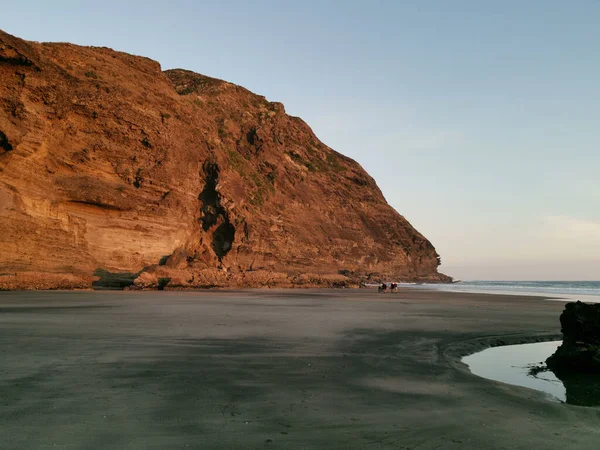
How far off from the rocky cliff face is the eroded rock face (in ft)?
87.6

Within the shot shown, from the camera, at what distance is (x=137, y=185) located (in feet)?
122

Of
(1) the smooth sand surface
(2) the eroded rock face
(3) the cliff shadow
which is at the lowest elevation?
(3) the cliff shadow

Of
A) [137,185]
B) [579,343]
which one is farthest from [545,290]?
[579,343]

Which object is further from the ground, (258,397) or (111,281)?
(258,397)

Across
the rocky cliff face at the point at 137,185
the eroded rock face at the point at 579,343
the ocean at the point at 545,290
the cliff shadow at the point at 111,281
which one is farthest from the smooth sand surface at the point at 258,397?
the ocean at the point at 545,290

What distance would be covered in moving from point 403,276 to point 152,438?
8230cm

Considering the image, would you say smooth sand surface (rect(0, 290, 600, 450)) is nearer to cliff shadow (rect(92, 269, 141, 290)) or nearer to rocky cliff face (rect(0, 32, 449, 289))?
rocky cliff face (rect(0, 32, 449, 289))

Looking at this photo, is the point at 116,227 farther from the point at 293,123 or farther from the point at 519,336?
the point at 293,123

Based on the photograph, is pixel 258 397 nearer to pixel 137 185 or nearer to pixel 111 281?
pixel 111 281

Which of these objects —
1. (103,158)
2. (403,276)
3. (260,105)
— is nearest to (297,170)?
(260,105)

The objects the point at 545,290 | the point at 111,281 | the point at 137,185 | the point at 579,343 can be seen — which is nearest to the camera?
the point at 579,343

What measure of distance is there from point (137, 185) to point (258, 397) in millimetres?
35460

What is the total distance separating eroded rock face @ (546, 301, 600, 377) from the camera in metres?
6.82

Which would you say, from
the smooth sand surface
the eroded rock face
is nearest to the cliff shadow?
the smooth sand surface
